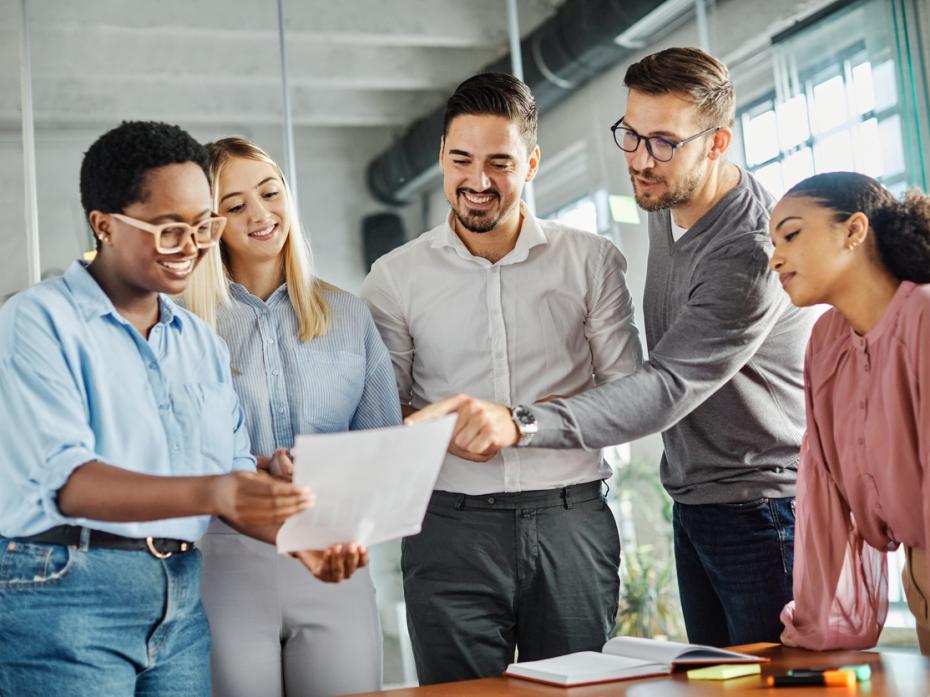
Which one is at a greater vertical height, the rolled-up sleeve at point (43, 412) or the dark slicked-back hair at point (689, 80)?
the dark slicked-back hair at point (689, 80)

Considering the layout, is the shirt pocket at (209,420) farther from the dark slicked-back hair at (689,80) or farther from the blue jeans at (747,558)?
the dark slicked-back hair at (689,80)

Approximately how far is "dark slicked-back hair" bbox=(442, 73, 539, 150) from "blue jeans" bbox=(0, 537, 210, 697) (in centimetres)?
126

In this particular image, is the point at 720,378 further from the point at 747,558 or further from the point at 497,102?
the point at 497,102

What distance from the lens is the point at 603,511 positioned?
254cm

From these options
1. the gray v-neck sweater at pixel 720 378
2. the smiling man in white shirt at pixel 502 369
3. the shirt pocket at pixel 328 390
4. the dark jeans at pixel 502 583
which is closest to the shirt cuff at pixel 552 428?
the gray v-neck sweater at pixel 720 378

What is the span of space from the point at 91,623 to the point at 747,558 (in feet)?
4.71

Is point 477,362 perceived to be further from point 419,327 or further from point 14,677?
point 14,677

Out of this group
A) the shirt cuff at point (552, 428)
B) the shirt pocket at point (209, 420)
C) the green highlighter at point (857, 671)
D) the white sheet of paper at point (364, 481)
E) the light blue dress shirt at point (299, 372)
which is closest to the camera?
the white sheet of paper at point (364, 481)

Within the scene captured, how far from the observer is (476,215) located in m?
2.51

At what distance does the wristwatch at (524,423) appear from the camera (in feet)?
7.11

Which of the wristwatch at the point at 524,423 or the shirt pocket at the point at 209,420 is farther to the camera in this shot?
the wristwatch at the point at 524,423

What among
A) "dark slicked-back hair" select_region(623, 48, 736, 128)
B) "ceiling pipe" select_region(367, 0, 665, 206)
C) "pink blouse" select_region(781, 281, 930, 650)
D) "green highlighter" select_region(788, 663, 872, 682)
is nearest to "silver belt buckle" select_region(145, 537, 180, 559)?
"green highlighter" select_region(788, 663, 872, 682)

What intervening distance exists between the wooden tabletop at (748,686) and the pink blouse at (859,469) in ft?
0.43

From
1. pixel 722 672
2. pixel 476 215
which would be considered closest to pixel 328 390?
pixel 476 215
